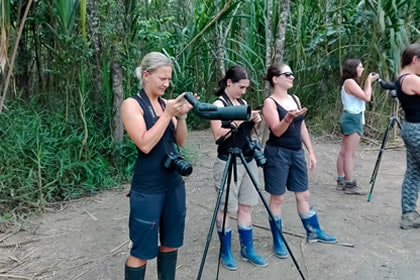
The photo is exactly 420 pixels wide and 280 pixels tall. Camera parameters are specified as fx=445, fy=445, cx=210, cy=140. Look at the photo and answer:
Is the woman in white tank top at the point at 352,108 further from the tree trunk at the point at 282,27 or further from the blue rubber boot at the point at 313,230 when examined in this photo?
the blue rubber boot at the point at 313,230

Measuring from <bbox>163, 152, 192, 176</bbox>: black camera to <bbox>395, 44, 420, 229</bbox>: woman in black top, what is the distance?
2.03 m

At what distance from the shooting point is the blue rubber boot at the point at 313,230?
3225 mm

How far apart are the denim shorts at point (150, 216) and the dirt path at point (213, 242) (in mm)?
734

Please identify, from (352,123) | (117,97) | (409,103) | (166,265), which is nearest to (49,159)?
(117,97)

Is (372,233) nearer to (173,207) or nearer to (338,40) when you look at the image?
(173,207)

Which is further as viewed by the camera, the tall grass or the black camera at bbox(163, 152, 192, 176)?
the tall grass

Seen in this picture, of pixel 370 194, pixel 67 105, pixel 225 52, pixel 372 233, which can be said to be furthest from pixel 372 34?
pixel 67 105

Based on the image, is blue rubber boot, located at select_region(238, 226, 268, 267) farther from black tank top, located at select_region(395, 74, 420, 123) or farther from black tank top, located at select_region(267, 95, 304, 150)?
black tank top, located at select_region(395, 74, 420, 123)

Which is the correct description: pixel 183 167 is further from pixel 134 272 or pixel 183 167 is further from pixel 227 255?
pixel 227 255

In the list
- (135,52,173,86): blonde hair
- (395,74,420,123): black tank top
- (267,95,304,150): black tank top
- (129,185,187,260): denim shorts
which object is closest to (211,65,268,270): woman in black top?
(267,95,304,150): black tank top

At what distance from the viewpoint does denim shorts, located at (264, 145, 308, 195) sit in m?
3.02

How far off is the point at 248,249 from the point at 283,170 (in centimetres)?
59

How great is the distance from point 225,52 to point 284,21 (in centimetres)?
217

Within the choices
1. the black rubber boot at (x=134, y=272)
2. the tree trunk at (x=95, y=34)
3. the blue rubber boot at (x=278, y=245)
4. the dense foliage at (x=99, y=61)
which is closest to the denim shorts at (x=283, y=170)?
the blue rubber boot at (x=278, y=245)
